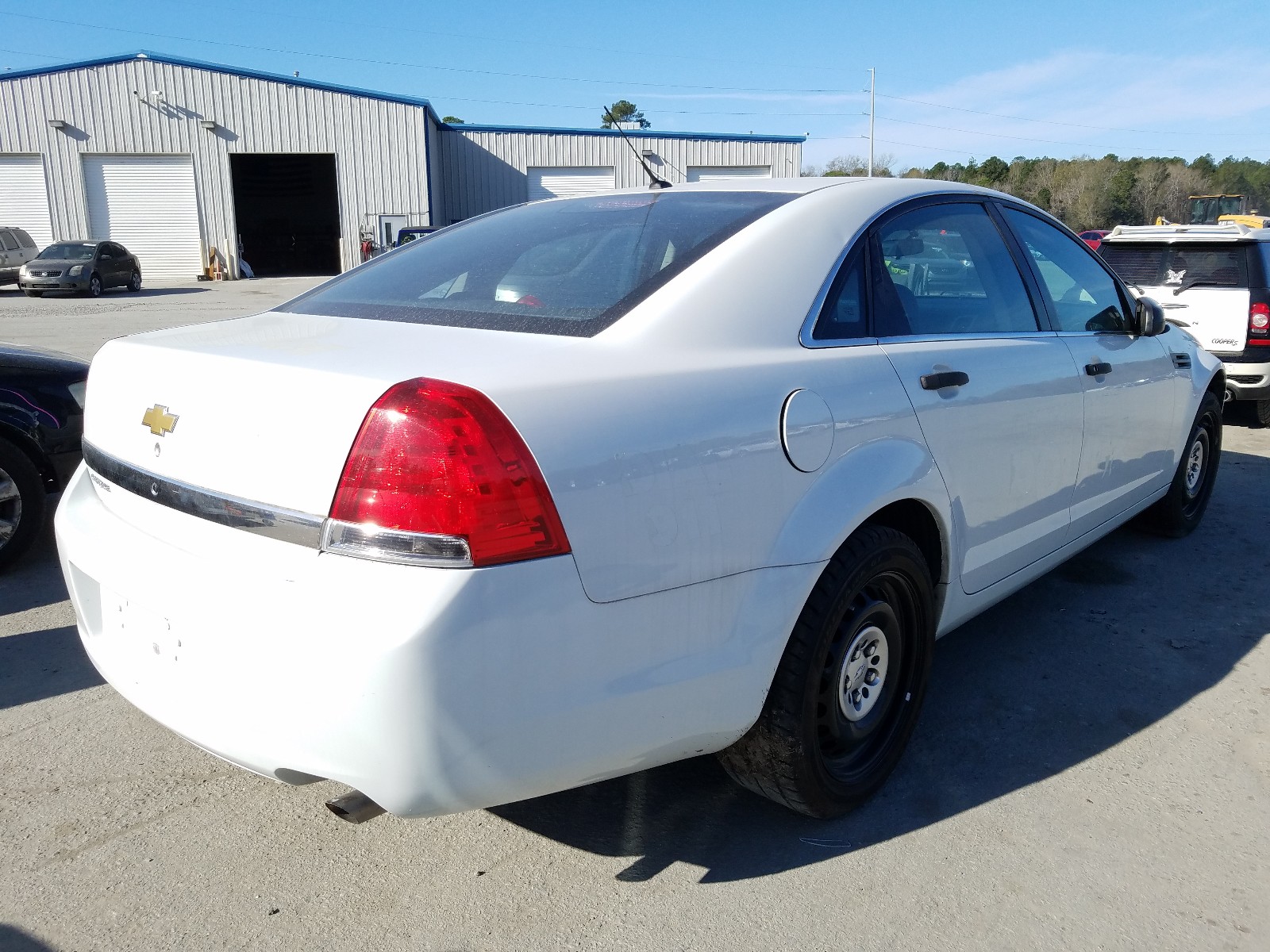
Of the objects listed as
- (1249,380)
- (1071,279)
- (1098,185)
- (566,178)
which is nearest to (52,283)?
(566,178)

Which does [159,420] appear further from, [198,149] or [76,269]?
[198,149]

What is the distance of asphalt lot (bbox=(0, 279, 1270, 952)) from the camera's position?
2.25 m

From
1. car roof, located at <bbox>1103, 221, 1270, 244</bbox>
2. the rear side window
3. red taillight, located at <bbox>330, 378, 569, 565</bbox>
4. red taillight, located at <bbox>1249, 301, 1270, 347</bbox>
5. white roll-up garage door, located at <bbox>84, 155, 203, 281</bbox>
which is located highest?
white roll-up garage door, located at <bbox>84, 155, 203, 281</bbox>

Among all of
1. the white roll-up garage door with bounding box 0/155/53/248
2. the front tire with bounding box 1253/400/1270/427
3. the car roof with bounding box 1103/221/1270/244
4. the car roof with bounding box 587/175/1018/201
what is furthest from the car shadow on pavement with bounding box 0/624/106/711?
the white roll-up garage door with bounding box 0/155/53/248

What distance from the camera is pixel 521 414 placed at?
1852 mm

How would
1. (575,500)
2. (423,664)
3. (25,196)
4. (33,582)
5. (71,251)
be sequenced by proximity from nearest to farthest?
(423,664)
(575,500)
(33,582)
(71,251)
(25,196)

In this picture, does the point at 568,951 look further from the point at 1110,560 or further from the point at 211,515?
the point at 1110,560

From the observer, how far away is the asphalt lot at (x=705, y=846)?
88.5 inches

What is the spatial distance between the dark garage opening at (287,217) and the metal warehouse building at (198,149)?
1290mm

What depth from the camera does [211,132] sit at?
3238 cm

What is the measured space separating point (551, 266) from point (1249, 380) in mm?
7448

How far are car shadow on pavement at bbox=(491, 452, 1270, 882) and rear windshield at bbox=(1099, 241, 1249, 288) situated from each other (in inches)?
149

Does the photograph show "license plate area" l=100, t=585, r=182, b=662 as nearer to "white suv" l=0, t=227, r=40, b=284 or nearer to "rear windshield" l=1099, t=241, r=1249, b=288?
"rear windshield" l=1099, t=241, r=1249, b=288

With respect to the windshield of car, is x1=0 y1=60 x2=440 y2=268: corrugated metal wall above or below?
above
